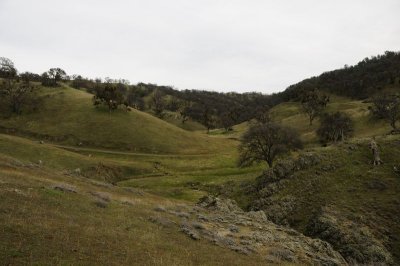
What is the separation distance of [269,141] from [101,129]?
5387 cm

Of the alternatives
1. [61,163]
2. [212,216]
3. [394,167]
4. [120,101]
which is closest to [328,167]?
[394,167]

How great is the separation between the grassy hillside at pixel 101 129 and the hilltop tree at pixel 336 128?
3048cm

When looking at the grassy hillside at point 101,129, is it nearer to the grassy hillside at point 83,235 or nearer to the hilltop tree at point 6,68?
the hilltop tree at point 6,68

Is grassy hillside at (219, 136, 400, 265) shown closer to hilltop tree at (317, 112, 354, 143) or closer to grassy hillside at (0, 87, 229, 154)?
hilltop tree at (317, 112, 354, 143)

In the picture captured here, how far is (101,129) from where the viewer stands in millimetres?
109938

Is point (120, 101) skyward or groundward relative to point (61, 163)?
skyward

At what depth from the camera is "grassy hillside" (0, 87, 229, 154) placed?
10525 cm

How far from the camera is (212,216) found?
1405 inches

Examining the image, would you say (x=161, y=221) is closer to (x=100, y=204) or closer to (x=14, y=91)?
(x=100, y=204)

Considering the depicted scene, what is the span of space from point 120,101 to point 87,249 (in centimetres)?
11311

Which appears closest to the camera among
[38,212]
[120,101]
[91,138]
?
[38,212]

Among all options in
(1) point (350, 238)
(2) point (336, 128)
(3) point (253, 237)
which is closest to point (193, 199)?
(1) point (350, 238)

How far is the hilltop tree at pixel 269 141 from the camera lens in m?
74.9

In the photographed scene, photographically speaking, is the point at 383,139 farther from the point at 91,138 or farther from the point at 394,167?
the point at 91,138
